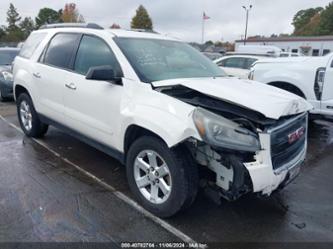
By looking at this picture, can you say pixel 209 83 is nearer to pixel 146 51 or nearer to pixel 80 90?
pixel 146 51

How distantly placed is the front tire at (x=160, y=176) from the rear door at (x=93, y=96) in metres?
0.50

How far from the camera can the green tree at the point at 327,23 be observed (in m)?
73.0

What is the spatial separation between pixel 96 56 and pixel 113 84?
638 mm

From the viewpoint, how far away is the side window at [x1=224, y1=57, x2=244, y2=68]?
12.6 metres

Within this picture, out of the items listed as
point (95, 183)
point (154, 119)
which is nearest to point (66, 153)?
point (95, 183)

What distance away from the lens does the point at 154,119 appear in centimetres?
301

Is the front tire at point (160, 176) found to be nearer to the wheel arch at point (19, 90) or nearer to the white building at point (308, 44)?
the wheel arch at point (19, 90)

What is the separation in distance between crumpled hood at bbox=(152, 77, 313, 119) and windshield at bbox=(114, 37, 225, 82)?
0.27 meters

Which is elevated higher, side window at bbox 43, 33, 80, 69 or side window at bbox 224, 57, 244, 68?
side window at bbox 43, 33, 80, 69

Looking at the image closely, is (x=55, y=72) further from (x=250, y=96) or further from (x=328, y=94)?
(x=328, y=94)

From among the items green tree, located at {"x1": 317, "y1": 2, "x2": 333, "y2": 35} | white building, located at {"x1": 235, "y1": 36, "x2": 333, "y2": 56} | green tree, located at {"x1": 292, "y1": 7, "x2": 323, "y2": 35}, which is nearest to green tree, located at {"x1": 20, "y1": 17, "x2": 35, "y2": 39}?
white building, located at {"x1": 235, "y1": 36, "x2": 333, "y2": 56}

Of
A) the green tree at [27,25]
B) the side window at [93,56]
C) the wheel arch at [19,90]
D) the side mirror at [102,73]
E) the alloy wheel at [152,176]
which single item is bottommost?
the alloy wheel at [152,176]

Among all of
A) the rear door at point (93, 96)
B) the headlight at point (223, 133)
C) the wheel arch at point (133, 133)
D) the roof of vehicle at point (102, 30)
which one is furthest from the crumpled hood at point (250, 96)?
the roof of vehicle at point (102, 30)

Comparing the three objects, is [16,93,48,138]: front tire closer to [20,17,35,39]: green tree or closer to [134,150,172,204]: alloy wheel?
[134,150,172,204]: alloy wheel
